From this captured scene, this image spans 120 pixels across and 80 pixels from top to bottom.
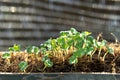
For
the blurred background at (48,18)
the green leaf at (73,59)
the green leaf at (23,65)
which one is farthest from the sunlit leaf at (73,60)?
the blurred background at (48,18)

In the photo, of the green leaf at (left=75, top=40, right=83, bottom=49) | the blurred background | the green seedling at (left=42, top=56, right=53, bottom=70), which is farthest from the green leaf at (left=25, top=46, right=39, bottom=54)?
the blurred background

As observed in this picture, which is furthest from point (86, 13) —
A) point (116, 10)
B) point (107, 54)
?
point (107, 54)

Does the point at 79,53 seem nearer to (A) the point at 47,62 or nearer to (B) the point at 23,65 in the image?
(A) the point at 47,62

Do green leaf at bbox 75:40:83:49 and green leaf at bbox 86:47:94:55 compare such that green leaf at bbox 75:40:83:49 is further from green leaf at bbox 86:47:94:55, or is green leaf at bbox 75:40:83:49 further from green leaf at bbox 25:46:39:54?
green leaf at bbox 25:46:39:54

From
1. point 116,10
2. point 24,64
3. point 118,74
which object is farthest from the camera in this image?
point 116,10

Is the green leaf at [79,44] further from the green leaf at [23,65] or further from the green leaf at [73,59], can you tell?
the green leaf at [23,65]

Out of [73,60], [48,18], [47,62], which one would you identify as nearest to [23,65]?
[47,62]

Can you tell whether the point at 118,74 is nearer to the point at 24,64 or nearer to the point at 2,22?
the point at 24,64

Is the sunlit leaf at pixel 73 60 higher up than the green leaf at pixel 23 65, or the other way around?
the sunlit leaf at pixel 73 60

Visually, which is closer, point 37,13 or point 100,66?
point 100,66
